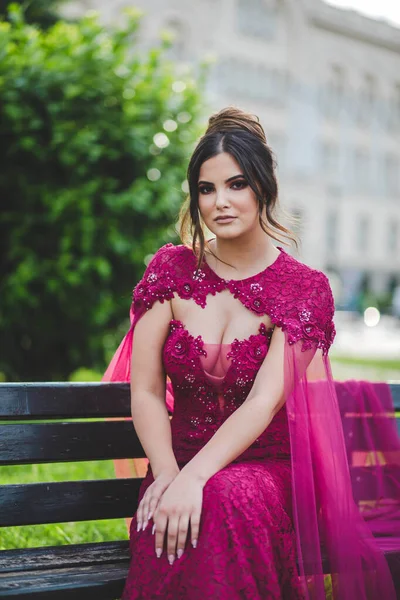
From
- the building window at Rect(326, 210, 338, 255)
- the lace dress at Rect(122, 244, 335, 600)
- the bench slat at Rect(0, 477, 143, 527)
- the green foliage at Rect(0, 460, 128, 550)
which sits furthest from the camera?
the building window at Rect(326, 210, 338, 255)

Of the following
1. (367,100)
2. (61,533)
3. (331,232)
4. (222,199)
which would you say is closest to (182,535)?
(222,199)

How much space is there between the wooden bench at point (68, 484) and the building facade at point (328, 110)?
115ft

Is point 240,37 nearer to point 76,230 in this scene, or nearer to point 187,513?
point 76,230

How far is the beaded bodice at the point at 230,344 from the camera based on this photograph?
9.05ft

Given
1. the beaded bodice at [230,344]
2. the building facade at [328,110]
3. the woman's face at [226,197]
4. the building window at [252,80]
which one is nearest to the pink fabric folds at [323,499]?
the beaded bodice at [230,344]

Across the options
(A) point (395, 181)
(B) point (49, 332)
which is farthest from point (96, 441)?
(A) point (395, 181)

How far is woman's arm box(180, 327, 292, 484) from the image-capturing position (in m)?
2.50

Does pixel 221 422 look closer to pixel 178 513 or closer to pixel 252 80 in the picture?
pixel 178 513

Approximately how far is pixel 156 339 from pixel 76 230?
4.12m

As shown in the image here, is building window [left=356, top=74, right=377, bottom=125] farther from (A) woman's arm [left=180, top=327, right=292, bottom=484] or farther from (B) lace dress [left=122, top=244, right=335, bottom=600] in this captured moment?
(A) woman's arm [left=180, top=327, right=292, bottom=484]

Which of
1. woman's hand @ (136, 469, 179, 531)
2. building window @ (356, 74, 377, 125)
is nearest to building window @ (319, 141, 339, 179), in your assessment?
building window @ (356, 74, 377, 125)

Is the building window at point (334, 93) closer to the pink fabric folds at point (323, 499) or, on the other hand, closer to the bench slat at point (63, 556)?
the pink fabric folds at point (323, 499)

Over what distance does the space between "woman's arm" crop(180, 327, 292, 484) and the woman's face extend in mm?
402

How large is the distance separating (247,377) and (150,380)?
13.7 inches
